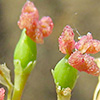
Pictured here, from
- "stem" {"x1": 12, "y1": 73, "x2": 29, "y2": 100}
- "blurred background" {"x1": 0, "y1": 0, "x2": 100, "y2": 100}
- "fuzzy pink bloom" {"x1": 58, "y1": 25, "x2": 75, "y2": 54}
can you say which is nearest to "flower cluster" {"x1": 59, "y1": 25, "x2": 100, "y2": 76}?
"fuzzy pink bloom" {"x1": 58, "y1": 25, "x2": 75, "y2": 54}

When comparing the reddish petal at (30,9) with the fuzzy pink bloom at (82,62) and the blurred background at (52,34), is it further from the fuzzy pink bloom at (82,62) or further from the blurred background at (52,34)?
the blurred background at (52,34)

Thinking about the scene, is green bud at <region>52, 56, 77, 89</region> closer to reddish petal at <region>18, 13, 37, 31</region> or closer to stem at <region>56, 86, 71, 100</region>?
stem at <region>56, 86, 71, 100</region>

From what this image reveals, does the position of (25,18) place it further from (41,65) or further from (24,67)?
(41,65)

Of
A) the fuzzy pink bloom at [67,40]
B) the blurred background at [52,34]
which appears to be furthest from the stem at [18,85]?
the blurred background at [52,34]

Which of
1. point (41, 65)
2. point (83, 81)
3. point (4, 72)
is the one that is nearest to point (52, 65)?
point (41, 65)

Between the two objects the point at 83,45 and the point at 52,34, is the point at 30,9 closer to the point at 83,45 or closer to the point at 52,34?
the point at 83,45
